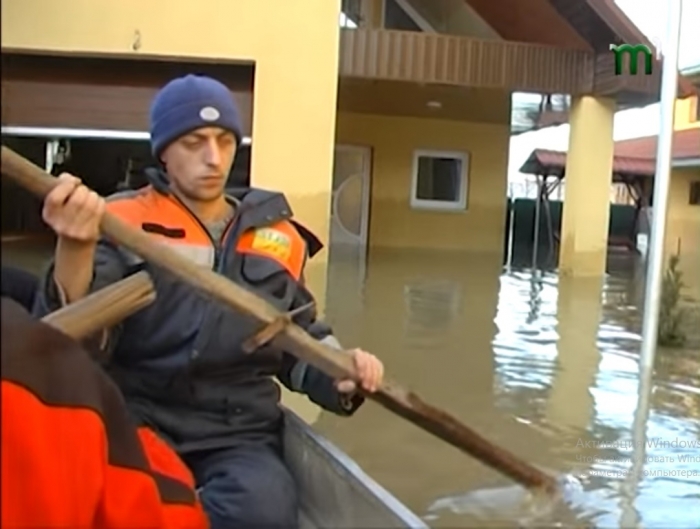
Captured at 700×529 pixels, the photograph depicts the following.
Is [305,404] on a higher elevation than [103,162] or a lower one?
lower

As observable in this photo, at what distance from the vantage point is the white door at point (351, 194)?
18.4m

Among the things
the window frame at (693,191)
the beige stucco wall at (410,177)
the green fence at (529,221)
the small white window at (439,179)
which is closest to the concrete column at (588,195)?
the beige stucco wall at (410,177)

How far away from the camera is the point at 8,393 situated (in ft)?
4.67

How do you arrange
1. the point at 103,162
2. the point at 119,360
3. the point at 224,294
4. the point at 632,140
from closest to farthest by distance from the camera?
the point at 224,294
the point at 119,360
the point at 103,162
the point at 632,140

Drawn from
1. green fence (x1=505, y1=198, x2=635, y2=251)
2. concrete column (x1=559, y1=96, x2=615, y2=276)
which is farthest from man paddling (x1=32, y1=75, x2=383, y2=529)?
green fence (x1=505, y1=198, x2=635, y2=251)

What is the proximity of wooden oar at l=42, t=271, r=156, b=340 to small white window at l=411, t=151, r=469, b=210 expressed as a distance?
16.7 metres

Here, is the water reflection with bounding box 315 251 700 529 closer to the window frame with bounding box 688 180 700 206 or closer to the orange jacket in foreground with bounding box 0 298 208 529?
the orange jacket in foreground with bounding box 0 298 208 529

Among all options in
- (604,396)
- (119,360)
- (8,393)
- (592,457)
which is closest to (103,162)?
(604,396)

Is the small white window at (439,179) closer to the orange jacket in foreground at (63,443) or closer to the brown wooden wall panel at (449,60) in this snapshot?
the brown wooden wall panel at (449,60)

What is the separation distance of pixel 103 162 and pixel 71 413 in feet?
46.2

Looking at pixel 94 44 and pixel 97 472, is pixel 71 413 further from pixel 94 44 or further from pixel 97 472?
pixel 94 44

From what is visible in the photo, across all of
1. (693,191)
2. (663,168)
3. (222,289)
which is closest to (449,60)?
(663,168)

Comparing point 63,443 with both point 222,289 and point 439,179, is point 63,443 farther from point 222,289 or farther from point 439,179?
point 439,179

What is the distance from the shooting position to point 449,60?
13.4m
